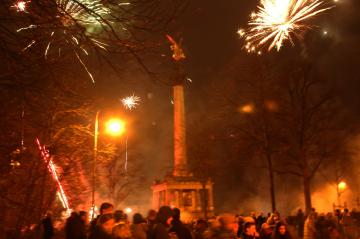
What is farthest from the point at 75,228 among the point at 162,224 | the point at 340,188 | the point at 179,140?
the point at 340,188

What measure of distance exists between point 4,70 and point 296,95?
26836mm

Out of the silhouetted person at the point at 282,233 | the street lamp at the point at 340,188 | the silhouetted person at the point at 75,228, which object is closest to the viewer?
the silhouetted person at the point at 282,233

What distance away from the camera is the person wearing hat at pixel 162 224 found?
691 centimetres

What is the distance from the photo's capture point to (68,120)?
2114cm

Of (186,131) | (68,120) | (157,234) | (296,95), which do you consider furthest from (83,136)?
(186,131)

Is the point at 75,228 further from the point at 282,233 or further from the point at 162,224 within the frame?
the point at 282,233

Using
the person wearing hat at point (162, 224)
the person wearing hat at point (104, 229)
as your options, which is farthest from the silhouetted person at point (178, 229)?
the person wearing hat at point (104, 229)

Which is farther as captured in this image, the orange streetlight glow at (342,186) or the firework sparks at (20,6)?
the orange streetlight glow at (342,186)

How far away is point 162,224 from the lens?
23.2 ft

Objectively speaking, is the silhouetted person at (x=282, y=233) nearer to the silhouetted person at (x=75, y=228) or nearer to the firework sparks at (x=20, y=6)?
the silhouetted person at (x=75, y=228)

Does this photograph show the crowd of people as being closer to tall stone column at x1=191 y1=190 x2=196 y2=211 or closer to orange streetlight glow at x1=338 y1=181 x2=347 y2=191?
tall stone column at x1=191 y1=190 x2=196 y2=211

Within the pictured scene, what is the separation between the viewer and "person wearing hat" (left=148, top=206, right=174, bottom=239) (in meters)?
6.91

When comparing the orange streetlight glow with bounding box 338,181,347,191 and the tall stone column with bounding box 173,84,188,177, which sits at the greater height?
the tall stone column with bounding box 173,84,188,177

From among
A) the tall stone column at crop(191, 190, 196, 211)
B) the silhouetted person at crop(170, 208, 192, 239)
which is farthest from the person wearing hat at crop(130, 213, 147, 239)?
the tall stone column at crop(191, 190, 196, 211)
